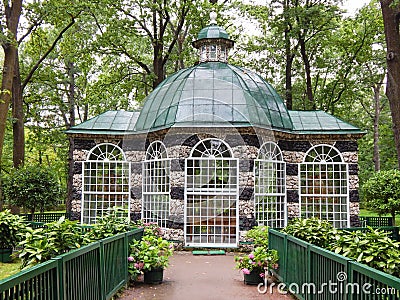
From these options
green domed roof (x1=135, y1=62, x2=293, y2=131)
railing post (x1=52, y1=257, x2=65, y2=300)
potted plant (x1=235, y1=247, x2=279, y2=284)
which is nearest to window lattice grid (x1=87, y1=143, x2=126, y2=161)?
green domed roof (x1=135, y1=62, x2=293, y2=131)

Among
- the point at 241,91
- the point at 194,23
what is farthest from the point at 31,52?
the point at 241,91

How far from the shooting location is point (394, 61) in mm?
14203

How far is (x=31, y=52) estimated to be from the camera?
22078 millimetres

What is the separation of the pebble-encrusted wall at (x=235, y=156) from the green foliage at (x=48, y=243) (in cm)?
742

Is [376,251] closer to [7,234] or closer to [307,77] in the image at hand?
[7,234]

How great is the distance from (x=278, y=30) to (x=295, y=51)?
1522 millimetres

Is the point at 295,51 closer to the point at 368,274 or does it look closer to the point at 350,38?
the point at 350,38

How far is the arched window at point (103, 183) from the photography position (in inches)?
621

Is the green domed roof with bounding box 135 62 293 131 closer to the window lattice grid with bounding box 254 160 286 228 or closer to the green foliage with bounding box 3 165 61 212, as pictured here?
the window lattice grid with bounding box 254 160 286 228

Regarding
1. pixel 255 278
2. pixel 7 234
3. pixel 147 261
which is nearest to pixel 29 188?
pixel 7 234

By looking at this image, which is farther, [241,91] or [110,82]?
[110,82]

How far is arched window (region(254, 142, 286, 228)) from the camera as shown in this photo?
45.8 feet

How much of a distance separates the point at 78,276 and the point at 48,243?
33.6 inches

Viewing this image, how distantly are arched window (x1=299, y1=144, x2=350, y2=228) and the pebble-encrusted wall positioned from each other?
0.72 feet
